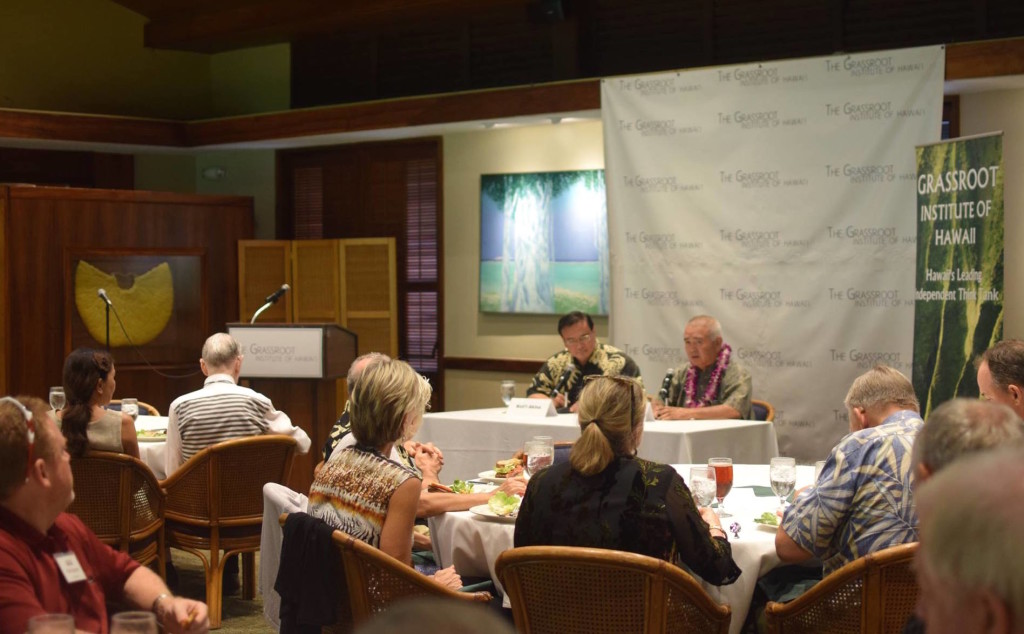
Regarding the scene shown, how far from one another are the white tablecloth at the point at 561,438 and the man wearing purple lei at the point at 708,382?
0.55 ft

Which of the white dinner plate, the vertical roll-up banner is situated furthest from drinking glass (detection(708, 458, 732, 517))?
the vertical roll-up banner

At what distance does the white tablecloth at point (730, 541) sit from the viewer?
3572 mm

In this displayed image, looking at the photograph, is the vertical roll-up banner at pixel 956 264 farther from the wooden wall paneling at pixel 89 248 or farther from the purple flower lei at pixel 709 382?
the wooden wall paneling at pixel 89 248

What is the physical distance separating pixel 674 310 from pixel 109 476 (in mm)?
4092

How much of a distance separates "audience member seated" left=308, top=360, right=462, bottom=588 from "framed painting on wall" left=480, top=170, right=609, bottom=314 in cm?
559

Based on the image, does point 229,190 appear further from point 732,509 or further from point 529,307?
point 732,509

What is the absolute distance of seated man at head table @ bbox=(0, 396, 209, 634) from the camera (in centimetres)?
250

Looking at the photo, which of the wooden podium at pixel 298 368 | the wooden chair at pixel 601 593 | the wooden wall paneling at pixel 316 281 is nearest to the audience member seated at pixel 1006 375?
the wooden chair at pixel 601 593

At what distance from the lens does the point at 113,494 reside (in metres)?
5.09

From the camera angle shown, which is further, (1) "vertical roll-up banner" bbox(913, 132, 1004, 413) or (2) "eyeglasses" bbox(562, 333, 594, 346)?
(2) "eyeglasses" bbox(562, 333, 594, 346)

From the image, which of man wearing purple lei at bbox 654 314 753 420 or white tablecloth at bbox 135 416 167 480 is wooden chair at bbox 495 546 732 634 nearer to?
white tablecloth at bbox 135 416 167 480

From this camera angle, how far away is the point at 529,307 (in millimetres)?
9648

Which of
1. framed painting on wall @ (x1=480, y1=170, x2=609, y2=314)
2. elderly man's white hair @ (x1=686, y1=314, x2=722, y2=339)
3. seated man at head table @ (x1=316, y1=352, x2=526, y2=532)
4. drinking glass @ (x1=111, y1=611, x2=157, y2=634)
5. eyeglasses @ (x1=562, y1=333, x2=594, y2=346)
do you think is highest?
framed painting on wall @ (x1=480, y1=170, x2=609, y2=314)

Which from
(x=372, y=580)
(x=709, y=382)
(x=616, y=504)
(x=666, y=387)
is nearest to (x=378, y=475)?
(x=372, y=580)
